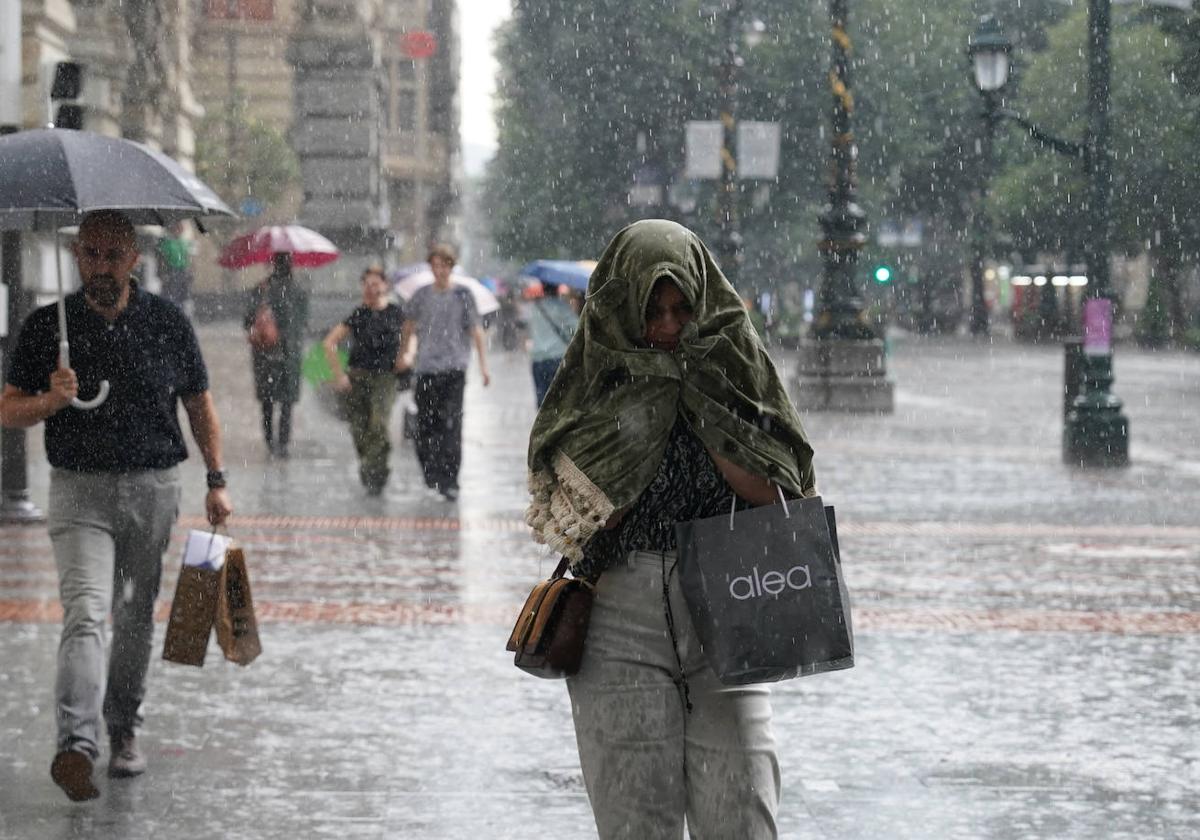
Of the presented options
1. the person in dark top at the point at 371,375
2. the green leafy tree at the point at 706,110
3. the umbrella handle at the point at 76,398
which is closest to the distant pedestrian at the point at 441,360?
the person in dark top at the point at 371,375

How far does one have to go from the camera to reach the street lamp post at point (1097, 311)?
59.7ft

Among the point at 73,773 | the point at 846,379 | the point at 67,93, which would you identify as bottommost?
the point at 846,379

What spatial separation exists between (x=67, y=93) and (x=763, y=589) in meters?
9.14

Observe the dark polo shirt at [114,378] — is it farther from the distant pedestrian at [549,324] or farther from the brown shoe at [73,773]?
the distant pedestrian at [549,324]

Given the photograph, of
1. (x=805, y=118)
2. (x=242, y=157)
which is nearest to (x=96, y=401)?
(x=805, y=118)

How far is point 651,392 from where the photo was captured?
3.77m

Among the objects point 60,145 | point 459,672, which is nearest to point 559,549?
point 60,145

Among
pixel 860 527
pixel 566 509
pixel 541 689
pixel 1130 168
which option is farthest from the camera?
pixel 1130 168

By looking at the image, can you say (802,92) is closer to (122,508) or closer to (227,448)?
(227,448)

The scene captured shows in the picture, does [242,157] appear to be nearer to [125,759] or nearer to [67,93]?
[67,93]

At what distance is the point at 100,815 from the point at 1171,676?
14.1 feet

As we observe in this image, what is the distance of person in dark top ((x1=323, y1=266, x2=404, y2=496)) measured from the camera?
571 inches

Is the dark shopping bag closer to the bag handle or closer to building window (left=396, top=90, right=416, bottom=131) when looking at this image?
the bag handle

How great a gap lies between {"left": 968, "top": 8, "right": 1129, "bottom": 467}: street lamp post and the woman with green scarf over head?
48.8 ft
